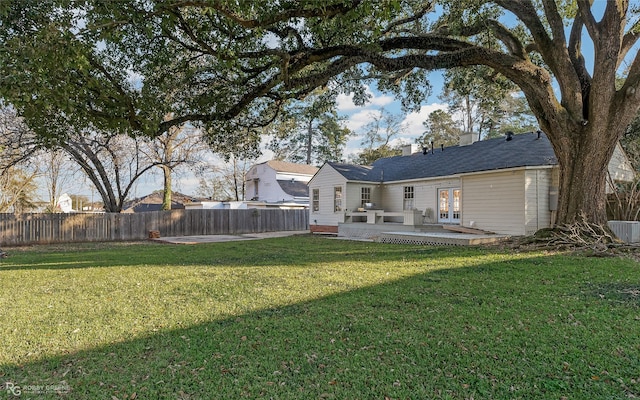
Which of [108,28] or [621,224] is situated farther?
[621,224]

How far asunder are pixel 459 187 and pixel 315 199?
331 inches

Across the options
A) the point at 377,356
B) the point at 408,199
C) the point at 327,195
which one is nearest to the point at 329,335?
the point at 377,356

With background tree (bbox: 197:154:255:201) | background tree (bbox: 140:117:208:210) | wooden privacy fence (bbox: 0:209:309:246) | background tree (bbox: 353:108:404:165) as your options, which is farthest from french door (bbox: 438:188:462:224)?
background tree (bbox: 197:154:255:201)

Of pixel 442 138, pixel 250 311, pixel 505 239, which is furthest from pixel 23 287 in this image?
pixel 442 138

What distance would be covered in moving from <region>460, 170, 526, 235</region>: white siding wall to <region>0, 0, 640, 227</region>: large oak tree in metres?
2.61

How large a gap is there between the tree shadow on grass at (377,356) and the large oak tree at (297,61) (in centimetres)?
503

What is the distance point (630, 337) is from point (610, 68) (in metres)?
8.79

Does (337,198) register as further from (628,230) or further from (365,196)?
(628,230)

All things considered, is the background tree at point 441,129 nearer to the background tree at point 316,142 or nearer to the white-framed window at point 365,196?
the background tree at point 316,142

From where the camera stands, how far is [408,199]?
57.6 ft

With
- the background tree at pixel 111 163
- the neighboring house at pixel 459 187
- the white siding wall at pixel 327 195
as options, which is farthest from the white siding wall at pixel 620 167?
the background tree at pixel 111 163

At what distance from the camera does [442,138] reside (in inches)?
1297

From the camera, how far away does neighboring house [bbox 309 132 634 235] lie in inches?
492

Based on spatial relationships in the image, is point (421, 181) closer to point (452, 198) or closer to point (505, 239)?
point (452, 198)
